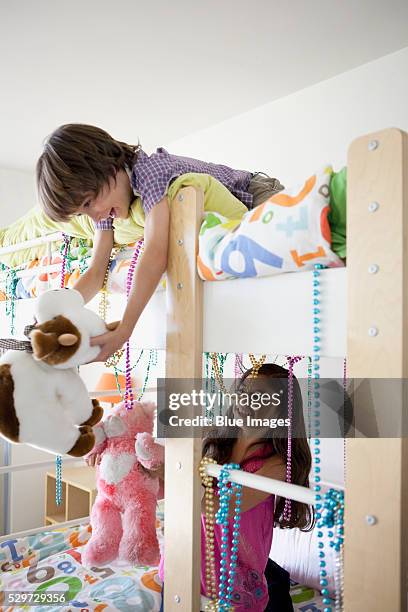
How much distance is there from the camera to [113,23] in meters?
1.86

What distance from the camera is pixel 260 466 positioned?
4.51ft

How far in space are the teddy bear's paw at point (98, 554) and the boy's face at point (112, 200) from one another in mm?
→ 892

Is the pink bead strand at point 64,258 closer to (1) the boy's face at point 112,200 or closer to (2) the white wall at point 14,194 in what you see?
(1) the boy's face at point 112,200

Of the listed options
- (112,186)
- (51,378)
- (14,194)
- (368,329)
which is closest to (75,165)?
(112,186)

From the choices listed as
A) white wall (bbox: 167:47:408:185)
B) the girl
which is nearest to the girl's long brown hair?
the girl

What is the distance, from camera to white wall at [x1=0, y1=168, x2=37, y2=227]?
341cm

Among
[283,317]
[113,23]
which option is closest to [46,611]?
[283,317]

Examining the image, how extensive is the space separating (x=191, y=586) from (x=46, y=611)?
0.67m

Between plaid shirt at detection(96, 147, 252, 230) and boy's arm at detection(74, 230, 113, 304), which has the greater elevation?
plaid shirt at detection(96, 147, 252, 230)

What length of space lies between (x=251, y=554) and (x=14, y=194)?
9.27ft

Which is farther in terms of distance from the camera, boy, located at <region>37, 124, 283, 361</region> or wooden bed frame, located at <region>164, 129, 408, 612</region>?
boy, located at <region>37, 124, 283, 361</region>

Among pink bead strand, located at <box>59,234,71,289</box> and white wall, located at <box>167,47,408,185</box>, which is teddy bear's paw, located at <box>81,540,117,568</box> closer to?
pink bead strand, located at <box>59,234,71,289</box>

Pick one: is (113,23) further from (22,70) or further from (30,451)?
(30,451)

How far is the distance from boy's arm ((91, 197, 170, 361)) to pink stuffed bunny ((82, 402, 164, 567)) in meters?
0.48
